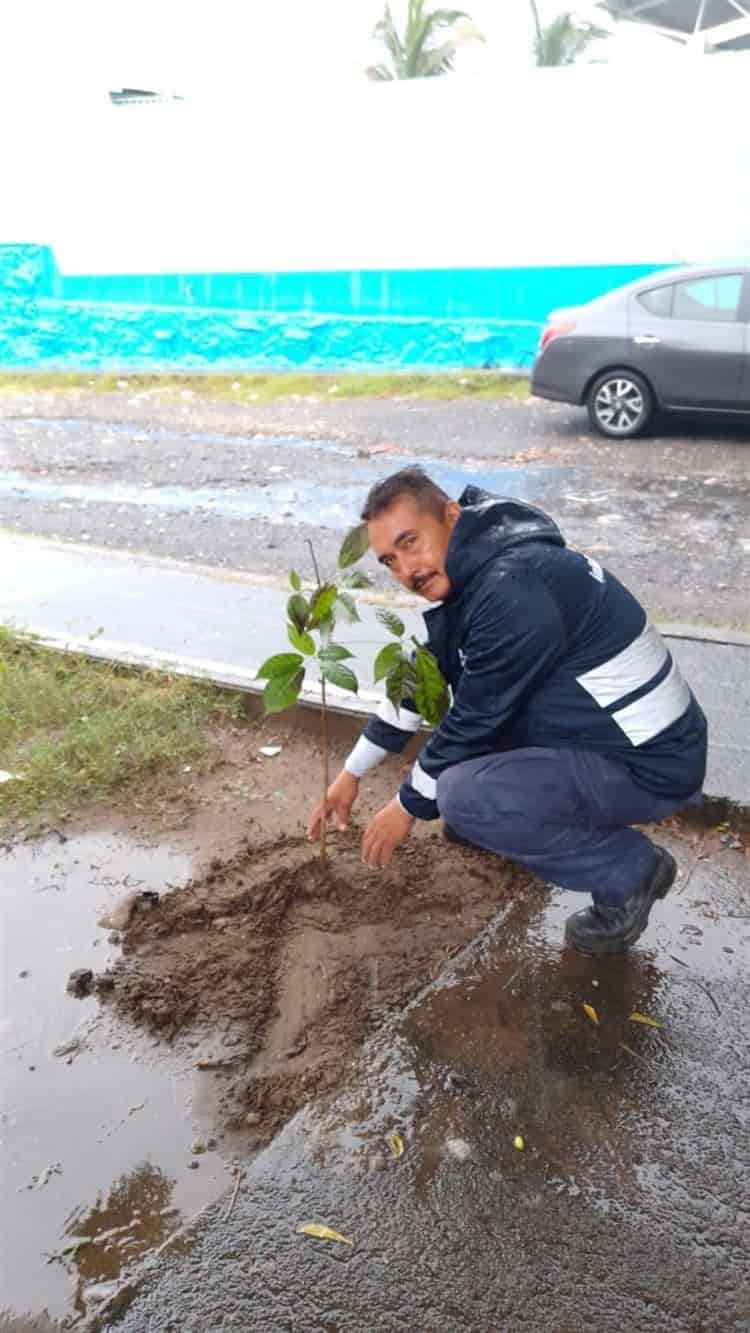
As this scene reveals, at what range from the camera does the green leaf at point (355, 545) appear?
110 inches

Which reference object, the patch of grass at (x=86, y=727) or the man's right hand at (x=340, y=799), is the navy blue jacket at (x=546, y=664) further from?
the patch of grass at (x=86, y=727)

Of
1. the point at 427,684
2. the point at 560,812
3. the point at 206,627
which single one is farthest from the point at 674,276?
the point at 560,812

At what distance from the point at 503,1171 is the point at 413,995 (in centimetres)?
62

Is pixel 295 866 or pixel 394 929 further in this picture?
pixel 295 866

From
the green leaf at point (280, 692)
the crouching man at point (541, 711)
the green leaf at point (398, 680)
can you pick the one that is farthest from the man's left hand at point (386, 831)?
the green leaf at point (280, 692)

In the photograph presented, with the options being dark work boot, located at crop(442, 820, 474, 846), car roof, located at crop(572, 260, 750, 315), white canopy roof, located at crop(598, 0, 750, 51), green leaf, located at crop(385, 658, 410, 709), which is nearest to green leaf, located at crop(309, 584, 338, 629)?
green leaf, located at crop(385, 658, 410, 709)

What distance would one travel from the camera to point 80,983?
2826 millimetres

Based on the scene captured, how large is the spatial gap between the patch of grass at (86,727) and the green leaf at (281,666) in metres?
1.06

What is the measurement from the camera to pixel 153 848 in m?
3.49

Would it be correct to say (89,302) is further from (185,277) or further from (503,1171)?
(503,1171)

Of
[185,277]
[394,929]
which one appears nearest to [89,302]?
[185,277]

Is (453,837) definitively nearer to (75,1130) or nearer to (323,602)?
(323,602)

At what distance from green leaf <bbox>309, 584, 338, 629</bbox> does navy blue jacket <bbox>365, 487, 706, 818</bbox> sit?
313mm

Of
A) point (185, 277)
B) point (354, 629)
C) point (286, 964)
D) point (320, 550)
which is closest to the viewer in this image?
point (286, 964)
